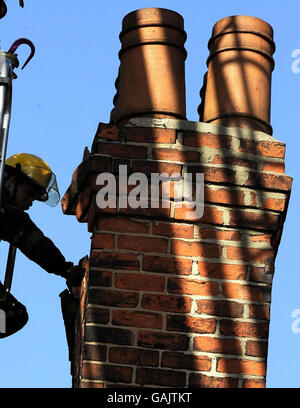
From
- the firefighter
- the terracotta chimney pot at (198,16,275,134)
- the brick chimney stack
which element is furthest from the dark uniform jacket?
the terracotta chimney pot at (198,16,275,134)

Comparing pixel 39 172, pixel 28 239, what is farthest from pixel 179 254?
pixel 39 172

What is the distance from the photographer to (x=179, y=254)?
490 cm

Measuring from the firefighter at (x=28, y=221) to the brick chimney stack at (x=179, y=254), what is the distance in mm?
Result: 604

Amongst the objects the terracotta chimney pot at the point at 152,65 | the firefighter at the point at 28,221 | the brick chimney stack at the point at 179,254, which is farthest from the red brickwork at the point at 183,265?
the firefighter at the point at 28,221

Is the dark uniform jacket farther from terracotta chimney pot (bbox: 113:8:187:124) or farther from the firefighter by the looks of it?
terracotta chimney pot (bbox: 113:8:187:124)

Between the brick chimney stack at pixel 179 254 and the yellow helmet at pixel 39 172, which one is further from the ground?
the yellow helmet at pixel 39 172

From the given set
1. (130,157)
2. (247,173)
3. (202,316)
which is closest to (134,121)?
(130,157)

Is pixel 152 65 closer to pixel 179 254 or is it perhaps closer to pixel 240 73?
pixel 240 73

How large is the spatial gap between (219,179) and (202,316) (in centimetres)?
71

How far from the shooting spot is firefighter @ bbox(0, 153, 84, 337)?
5895mm

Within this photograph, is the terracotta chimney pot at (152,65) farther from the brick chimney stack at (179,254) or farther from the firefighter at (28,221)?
the firefighter at (28,221)

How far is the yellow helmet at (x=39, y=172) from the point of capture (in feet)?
22.2

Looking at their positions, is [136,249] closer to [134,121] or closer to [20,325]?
[134,121]

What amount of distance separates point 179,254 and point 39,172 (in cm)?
218
